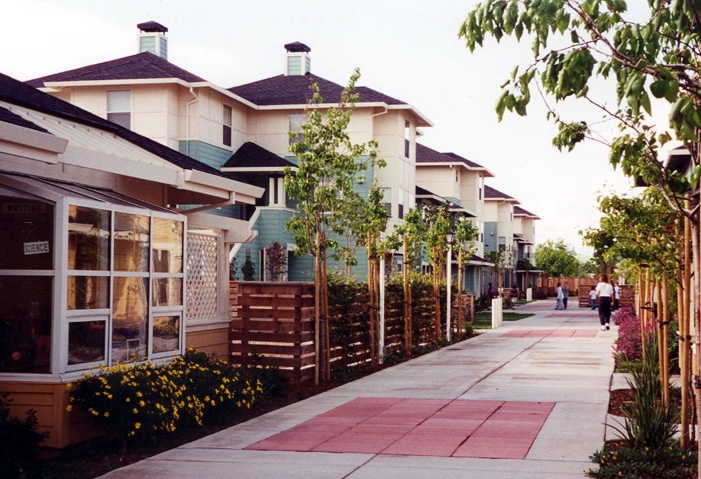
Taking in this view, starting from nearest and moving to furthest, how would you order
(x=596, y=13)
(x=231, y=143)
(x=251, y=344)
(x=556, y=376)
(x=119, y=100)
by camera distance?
1. (x=596, y=13)
2. (x=251, y=344)
3. (x=556, y=376)
4. (x=119, y=100)
5. (x=231, y=143)

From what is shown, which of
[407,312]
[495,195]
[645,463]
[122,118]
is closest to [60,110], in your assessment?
[645,463]

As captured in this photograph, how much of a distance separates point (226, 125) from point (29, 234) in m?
26.1

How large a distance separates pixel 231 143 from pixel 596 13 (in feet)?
99.1

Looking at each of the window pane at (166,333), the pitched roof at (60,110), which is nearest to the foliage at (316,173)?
the pitched roof at (60,110)

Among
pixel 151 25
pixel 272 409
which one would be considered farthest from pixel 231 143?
pixel 272 409

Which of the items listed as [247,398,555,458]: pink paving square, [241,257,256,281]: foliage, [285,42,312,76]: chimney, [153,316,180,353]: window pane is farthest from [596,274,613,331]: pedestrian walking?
A: [153,316,180,353]: window pane

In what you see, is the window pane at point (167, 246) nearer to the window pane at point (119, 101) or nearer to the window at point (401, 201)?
the window pane at point (119, 101)

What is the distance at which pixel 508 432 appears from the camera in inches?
408

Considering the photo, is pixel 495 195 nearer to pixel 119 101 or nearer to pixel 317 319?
pixel 119 101

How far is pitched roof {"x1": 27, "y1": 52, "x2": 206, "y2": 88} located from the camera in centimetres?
3231

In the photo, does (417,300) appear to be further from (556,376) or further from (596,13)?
(596,13)

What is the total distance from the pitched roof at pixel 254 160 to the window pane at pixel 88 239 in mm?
23739

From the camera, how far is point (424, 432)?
410 inches

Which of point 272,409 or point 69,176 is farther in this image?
point 272,409
